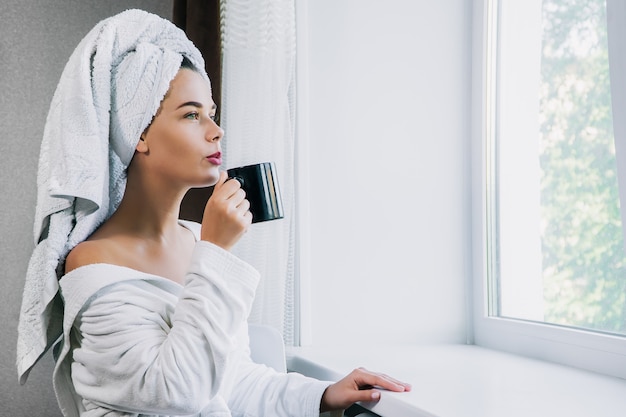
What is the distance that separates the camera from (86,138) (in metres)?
0.98

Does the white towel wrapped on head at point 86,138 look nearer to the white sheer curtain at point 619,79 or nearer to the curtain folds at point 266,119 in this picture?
the curtain folds at point 266,119

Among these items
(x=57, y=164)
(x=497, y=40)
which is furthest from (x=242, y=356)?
(x=497, y=40)

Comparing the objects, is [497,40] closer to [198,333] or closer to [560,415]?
[560,415]

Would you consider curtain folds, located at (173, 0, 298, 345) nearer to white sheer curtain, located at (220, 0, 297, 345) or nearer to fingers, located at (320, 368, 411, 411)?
white sheer curtain, located at (220, 0, 297, 345)

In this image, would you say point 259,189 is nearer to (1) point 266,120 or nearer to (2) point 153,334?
(2) point 153,334

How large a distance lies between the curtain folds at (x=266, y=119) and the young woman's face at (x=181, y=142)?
0.39 meters

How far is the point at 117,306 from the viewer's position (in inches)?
36.3

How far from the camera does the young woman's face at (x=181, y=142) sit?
1.05 m

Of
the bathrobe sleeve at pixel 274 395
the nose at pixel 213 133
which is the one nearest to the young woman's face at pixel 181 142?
the nose at pixel 213 133

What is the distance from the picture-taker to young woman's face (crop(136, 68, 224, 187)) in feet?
3.45

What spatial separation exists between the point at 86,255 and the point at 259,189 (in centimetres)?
29

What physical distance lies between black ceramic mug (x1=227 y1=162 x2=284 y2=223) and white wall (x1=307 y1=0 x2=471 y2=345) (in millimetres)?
580

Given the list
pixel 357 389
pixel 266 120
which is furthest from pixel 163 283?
pixel 266 120

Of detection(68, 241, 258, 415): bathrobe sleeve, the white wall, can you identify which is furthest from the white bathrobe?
the white wall
